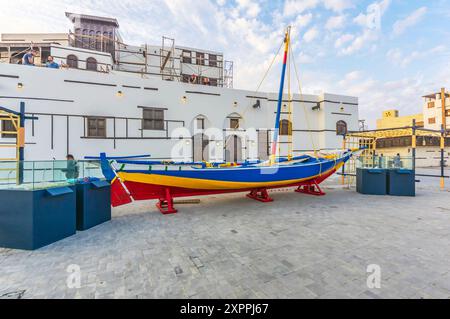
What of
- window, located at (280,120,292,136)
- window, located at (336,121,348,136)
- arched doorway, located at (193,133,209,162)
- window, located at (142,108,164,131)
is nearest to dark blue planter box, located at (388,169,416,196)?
window, located at (280,120,292,136)

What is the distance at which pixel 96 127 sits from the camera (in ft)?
34.6

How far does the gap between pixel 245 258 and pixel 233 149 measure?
1043 cm

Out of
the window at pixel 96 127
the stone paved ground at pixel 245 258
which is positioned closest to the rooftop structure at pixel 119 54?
the window at pixel 96 127

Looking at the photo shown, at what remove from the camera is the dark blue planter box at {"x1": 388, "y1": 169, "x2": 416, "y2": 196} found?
8.21 meters

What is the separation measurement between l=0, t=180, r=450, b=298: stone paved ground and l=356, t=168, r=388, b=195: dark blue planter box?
2.69 meters

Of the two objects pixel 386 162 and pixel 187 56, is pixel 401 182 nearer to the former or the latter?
pixel 386 162

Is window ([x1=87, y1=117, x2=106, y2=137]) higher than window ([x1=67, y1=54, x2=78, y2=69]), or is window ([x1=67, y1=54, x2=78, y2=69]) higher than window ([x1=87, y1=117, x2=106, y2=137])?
window ([x1=67, y1=54, x2=78, y2=69])

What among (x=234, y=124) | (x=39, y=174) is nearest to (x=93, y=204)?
(x=39, y=174)

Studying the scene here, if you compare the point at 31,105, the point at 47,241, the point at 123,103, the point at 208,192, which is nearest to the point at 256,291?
the point at 47,241

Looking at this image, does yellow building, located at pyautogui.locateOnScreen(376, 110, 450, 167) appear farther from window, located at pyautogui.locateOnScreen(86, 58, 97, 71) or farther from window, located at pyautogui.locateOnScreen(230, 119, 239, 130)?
window, located at pyautogui.locateOnScreen(86, 58, 97, 71)

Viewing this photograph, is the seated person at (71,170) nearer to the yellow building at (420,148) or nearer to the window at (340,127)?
the window at (340,127)

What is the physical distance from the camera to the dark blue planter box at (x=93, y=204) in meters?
4.68

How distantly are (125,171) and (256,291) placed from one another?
4.93 meters
